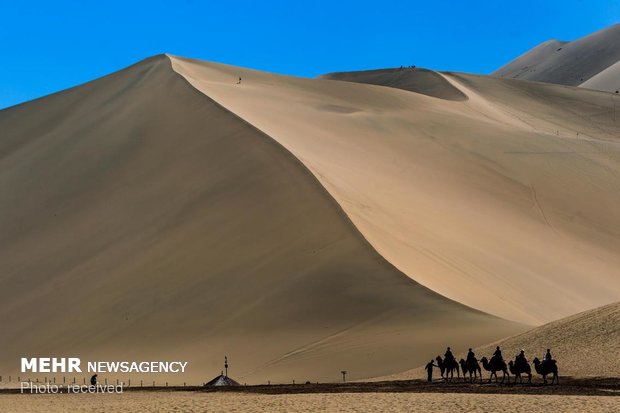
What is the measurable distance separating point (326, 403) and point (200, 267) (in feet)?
54.4

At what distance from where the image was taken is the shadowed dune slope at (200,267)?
105ft

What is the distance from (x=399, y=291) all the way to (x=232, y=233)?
27.6 feet

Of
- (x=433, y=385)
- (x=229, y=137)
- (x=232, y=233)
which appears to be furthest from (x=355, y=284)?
(x=229, y=137)

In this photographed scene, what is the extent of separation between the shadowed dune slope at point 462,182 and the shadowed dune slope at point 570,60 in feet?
287

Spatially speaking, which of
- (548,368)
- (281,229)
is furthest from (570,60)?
(548,368)

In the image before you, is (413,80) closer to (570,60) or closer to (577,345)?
(577,345)

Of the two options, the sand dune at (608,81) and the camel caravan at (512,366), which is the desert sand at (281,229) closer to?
the camel caravan at (512,366)

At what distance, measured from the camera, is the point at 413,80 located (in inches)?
3622

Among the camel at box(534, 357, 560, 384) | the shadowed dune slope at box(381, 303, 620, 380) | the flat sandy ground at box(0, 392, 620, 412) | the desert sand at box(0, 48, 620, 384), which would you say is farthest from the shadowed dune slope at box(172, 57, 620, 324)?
the flat sandy ground at box(0, 392, 620, 412)

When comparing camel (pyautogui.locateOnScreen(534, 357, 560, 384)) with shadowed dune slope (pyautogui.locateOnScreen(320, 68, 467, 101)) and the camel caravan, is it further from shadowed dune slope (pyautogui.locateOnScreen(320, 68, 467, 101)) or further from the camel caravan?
shadowed dune slope (pyautogui.locateOnScreen(320, 68, 467, 101))

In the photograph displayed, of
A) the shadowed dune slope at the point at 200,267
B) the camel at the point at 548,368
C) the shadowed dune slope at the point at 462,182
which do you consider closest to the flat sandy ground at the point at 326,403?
the camel at the point at 548,368

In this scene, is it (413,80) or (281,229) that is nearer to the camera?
(281,229)

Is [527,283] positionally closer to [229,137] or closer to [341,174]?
[341,174]

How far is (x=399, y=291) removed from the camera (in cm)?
3372
